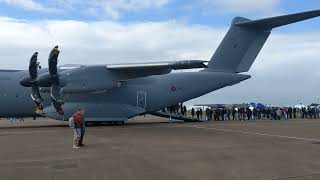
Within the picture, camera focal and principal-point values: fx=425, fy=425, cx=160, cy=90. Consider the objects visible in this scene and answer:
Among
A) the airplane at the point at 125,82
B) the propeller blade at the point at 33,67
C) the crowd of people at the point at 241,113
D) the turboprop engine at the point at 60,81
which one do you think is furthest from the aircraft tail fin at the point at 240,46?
the propeller blade at the point at 33,67

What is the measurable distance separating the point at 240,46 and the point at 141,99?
320 inches

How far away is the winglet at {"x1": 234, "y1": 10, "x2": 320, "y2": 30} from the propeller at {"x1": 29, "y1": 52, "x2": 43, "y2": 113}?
13.9 metres

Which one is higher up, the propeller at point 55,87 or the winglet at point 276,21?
the winglet at point 276,21

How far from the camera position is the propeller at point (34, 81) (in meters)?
24.5

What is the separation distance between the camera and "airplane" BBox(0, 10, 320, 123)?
24.8m

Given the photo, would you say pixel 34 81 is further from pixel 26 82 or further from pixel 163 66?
pixel 163 66

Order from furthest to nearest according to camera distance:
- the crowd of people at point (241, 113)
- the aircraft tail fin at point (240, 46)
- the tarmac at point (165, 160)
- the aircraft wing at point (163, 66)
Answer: the crowd of people at point (241, 113)
the aircraft tail fin at point (240, 46)
the aircraft wing at point (163, 66)
the tarmac at point (165, 160)

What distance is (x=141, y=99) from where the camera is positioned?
2955 cm

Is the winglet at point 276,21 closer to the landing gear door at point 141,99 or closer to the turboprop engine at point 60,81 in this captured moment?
the landing gear door at point 141,99

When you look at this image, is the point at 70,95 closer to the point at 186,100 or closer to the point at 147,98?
the point at 147,98

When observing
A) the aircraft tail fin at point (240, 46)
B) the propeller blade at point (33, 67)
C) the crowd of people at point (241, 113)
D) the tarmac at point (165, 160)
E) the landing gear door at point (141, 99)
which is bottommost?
the tarmac at point (165, 160)

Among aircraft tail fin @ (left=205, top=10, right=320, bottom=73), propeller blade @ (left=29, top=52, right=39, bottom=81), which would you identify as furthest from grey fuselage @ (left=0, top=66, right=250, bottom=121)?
propeller blade @ (left=29, top=52, right=39, bottom=81)

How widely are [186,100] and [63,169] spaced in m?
21.6

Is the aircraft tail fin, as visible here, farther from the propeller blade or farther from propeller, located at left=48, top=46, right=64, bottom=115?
the propeller blade
